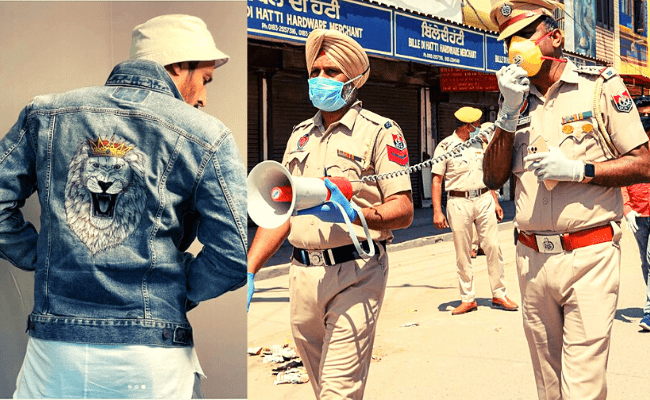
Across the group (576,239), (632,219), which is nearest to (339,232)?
(576,239)

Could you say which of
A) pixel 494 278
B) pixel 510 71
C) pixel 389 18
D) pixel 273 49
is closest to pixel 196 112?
pixel 510 71

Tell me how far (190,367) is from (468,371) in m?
4.12

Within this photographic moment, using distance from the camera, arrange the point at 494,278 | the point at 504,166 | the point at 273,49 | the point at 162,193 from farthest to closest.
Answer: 1. the point at 273,49
2. the point at 494,278
3. the point at 504,166
4. the point at 162,193

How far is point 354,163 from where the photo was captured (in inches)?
156

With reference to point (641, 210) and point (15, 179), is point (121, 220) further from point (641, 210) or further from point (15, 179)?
point (641, 210)

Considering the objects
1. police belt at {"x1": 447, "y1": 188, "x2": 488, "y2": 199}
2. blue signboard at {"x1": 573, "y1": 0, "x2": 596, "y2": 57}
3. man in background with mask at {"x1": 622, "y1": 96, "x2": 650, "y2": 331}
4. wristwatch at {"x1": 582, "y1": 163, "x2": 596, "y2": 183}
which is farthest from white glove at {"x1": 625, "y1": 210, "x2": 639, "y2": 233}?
blue signboard at {"x1": 573, "y1": 0, "x2": 596, "y2": 57}

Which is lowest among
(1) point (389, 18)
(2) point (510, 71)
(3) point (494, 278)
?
(3) point (494, 278)

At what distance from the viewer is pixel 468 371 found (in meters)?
6.27

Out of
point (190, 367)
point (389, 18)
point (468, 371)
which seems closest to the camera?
point (190, 367)

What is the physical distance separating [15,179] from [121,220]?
0.36 metres

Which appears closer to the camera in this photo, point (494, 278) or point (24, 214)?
point (24, 214)

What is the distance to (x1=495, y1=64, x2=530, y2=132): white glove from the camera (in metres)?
3.91

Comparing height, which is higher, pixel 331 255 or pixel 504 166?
pixel 504 166

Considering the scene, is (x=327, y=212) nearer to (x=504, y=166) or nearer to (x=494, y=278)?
(x=504, y=166)
